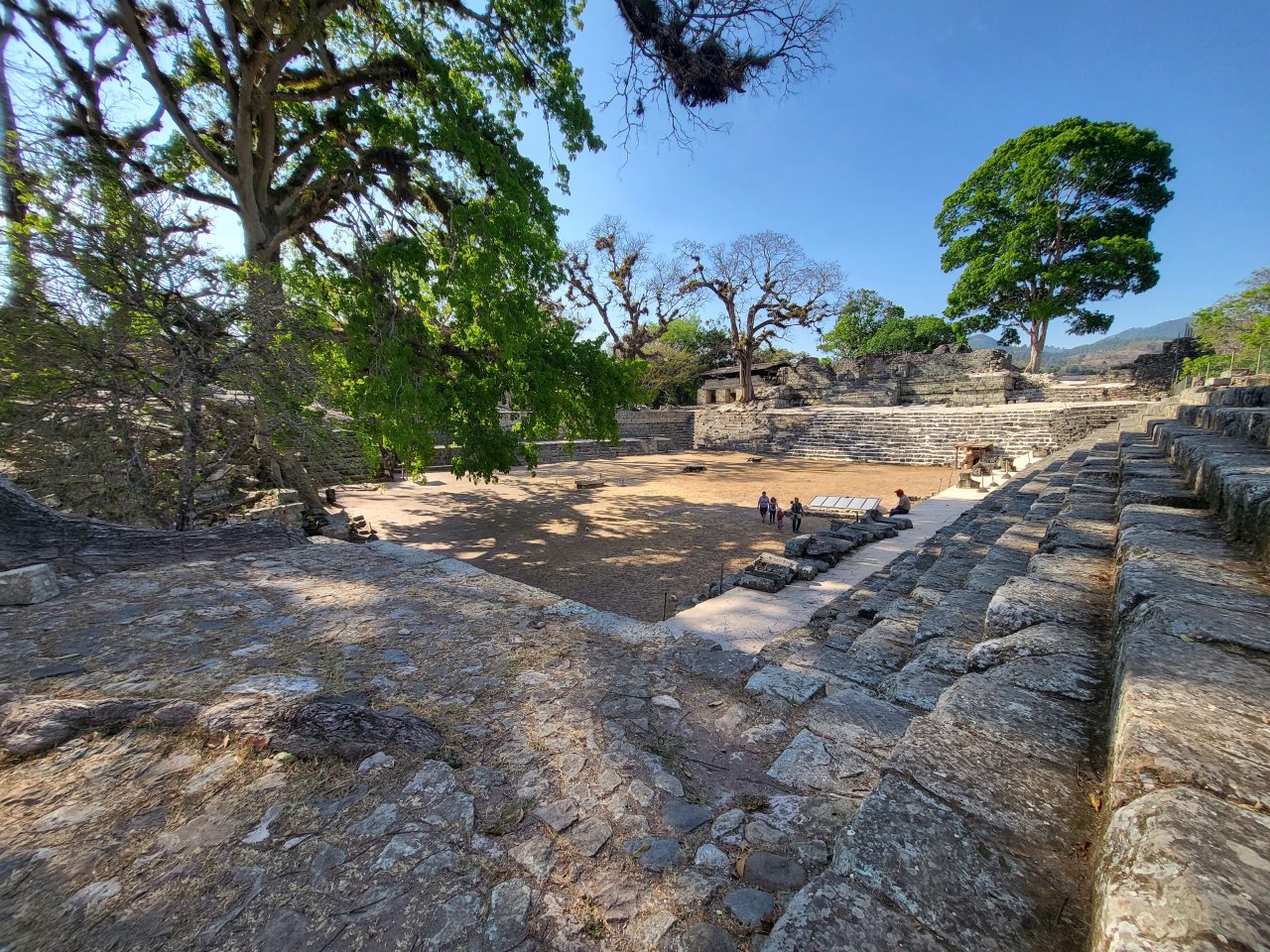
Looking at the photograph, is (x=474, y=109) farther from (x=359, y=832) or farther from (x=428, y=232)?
(x=359, y=832)

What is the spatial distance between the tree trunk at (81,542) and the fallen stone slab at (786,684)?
438cm

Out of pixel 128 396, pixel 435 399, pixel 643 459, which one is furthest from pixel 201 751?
pixel 643 459

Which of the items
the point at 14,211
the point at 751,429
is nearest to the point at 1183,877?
the point at 14,211

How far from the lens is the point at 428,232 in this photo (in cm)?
793

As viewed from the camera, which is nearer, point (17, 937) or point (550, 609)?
point (17, 937)

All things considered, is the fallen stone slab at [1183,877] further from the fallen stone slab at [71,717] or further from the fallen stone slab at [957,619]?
the fallen stone slab at [71,717]

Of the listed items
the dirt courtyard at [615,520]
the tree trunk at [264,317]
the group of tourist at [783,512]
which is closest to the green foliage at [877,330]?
the dirt courtyard at [615,520]

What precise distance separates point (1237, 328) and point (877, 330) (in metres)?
25.6

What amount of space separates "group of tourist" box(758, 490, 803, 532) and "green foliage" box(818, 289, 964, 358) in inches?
1367

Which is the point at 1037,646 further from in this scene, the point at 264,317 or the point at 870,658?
the point at 264,317

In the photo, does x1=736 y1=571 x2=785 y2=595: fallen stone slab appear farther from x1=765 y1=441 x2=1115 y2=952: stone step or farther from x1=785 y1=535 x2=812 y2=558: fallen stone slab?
x1=765 y1=441 x2=1115 y2=952: stone step

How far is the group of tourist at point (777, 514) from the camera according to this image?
9.59m

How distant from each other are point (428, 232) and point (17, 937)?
8.92 m

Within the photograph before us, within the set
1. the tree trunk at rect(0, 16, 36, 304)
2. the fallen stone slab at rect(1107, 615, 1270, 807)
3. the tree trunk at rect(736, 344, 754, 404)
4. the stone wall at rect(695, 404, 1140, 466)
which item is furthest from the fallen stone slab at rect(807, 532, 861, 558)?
the tree trunk at rect(736, 344, 754, 404)
